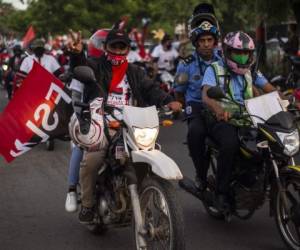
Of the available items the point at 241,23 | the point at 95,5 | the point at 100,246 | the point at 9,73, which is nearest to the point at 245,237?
the point at 100,246

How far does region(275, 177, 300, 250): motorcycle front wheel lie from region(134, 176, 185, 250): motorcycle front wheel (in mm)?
1086

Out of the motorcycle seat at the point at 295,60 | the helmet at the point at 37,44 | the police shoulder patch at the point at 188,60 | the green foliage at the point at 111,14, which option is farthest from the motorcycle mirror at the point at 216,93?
the green foliage at the point at 111,14

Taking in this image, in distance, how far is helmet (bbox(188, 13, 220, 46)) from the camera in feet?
23.1

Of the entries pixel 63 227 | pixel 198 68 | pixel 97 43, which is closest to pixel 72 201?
pixel 63 227

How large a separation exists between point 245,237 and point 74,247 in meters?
1.46

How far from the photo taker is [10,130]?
20.6 ft

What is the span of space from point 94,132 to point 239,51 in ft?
5.00

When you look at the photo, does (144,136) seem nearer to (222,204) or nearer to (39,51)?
(222,204)

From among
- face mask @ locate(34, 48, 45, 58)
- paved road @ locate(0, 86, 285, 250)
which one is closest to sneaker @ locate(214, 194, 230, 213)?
paved road @ locate(0, 86, 285, 250)

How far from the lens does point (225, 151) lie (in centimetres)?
614

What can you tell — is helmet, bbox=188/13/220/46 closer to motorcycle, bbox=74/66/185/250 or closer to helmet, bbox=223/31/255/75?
helmet, bbox=223/31/255/75

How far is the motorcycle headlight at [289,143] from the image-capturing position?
5.51 m

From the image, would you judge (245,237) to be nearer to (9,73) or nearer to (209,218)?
(209,218)

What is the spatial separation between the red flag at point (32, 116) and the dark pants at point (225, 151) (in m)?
1.34
